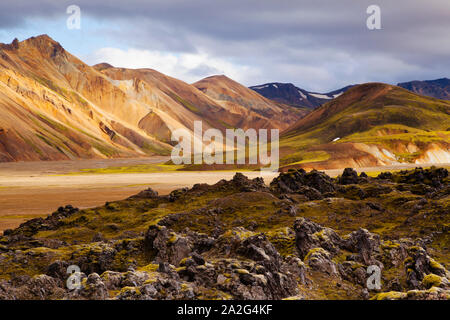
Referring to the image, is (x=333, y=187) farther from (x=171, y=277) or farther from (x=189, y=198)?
(x=171, y=277)

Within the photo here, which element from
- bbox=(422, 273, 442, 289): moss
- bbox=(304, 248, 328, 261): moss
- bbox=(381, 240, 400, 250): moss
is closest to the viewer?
bbox=(422, 273, 442, 289): moss

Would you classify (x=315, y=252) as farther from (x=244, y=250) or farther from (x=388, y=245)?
(x=388, y=245)

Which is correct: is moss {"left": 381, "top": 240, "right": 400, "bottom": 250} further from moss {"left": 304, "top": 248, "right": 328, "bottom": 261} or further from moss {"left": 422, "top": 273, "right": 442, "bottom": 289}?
moss {"left": 422, "top": 273, "right": 442, "bottom": 289}

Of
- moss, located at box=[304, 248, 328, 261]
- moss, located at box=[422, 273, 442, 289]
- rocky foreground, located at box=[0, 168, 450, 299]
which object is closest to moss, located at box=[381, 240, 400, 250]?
rocky foreground, located at box=[0, 168, 450, 299]

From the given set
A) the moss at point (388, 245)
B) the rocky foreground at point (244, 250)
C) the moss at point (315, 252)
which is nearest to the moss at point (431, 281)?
the rocky foreground at point (244, 250)

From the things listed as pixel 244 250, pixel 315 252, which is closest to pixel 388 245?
pixel 315 252

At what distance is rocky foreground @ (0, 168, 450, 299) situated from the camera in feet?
60.4

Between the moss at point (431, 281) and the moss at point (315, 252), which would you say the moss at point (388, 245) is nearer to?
the moss at point (315, 252)

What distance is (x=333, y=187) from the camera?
63594 millimetres

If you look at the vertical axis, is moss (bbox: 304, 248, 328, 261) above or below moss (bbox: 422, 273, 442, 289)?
above

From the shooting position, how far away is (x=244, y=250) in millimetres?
22172

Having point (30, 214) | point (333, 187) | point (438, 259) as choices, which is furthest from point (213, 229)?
point (30, 214)

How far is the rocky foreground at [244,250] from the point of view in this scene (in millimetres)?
18422
